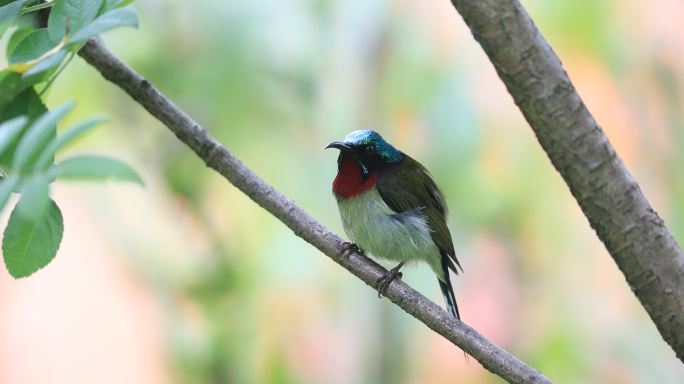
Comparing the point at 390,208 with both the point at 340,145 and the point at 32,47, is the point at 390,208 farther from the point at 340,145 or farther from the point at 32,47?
the point at 32,47

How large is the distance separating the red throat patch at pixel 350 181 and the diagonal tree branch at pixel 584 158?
1.30 metres

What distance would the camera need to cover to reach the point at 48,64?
1.17 m

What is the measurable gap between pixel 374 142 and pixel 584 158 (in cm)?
146

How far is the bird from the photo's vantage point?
2.79 metres

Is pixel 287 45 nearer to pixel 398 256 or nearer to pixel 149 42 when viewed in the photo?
pixel 149 42

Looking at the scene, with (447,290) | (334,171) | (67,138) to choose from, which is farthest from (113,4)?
(334,171)

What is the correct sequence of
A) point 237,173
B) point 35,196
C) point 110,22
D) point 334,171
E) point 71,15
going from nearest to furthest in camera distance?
point 35,196 < point 110,22 < point 71,15 < point 237,173 < point 334,171

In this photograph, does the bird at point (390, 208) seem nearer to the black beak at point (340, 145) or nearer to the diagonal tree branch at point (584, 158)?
the black beak at point (340, 145)

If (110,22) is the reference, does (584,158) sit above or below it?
below

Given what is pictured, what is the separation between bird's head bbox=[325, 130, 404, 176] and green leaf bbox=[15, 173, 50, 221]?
2003 millimetres

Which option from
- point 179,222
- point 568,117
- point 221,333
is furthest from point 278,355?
point 568,117

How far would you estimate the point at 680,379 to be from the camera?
415 cm

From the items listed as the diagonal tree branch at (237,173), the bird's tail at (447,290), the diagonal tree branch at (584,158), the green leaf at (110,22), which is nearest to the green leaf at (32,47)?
the green leaf at (110,22)

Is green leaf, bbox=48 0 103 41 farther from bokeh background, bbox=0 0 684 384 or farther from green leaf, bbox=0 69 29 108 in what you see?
bokeh background, bbox=0 0 684 384
